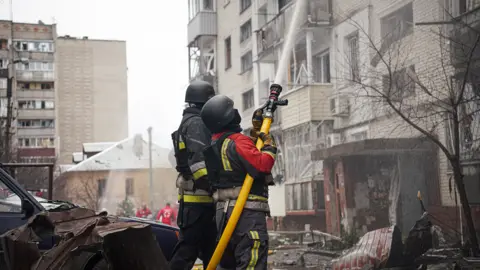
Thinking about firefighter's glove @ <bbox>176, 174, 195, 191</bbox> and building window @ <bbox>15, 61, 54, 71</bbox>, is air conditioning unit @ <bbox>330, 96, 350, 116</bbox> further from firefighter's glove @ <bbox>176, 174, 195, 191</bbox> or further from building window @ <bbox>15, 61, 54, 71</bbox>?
building window @ <bbox>15, 61, 54, 71</bbox>

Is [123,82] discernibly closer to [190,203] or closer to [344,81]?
[344,81]

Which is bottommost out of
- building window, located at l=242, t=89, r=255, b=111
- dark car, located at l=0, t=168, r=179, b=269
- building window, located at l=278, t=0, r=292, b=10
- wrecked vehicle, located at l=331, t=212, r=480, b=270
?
wrecked vehicle, located at l=331, t=212, r=480, b=270

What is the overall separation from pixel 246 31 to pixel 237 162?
648 inches

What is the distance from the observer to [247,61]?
853 inches

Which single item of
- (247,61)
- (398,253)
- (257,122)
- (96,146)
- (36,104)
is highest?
(36,104)

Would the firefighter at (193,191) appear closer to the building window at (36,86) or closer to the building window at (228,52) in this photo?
the building window at (228,52)

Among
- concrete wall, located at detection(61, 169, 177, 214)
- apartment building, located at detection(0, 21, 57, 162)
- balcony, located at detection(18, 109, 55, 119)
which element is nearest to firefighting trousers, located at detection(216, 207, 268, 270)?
concrete wall, located at detection(61, 169, 177, 214)

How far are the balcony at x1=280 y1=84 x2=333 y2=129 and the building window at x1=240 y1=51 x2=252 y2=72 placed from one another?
486cm

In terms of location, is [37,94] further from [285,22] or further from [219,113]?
[219,113]

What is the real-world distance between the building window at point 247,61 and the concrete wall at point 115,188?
9.26m

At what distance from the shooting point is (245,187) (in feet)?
18.1

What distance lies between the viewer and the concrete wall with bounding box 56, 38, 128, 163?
3984 cm

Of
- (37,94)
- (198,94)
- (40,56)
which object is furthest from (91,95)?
(198,94)

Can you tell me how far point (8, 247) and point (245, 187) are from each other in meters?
1.94
